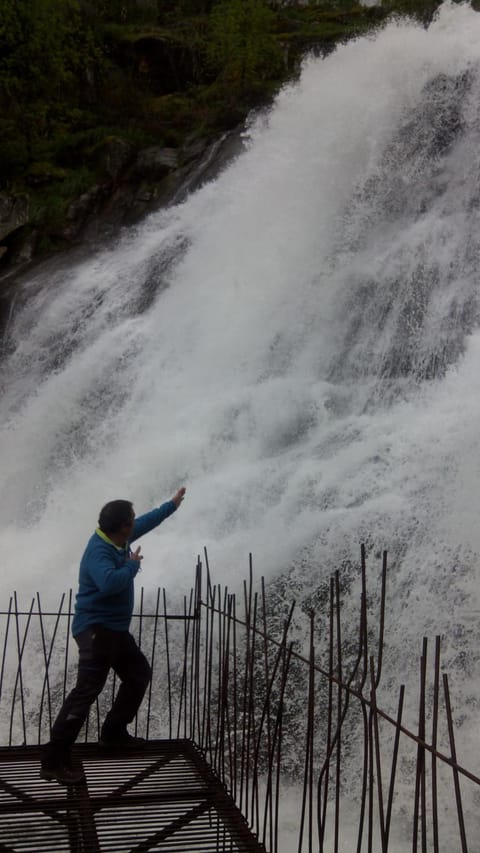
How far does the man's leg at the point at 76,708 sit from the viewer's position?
11.4ft

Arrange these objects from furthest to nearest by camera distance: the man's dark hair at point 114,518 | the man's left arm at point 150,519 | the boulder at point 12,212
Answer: the boulder at point 12,212 → the man's left arm at point 150,519 → the man's dark hair at point 114,518

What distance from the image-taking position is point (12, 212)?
48.4ft

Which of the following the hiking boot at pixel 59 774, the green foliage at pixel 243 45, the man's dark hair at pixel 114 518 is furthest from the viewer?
the green foliage at pixel 243 45

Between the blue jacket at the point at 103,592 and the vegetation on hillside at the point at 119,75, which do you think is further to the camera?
the vegetation on hillside at the point at 119,75

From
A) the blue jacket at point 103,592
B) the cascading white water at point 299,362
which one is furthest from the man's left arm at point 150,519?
the cascading white water at point 299,362

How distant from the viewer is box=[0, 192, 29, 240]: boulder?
14539 millimetres

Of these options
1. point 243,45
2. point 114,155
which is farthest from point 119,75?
point 114,155

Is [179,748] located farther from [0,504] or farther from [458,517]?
[0,504]

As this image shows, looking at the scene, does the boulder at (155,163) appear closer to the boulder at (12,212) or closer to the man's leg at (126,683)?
the boulder at (12,212)

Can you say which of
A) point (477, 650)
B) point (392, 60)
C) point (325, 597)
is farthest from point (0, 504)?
point (392, 60)

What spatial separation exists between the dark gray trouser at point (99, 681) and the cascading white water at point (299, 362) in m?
1.78

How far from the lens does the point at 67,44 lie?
1870 cm

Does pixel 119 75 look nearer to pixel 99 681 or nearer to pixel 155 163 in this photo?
pixel 155 163

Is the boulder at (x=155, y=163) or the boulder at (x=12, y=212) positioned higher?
the boulder at (x=155, y=163)
